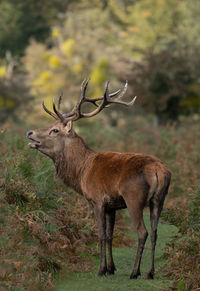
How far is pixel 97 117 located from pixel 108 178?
104 feet

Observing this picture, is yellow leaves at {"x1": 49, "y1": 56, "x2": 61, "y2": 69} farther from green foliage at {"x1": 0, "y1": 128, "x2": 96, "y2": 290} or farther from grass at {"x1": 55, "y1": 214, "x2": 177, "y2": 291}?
grass at {"x1": 55, "y1": 214, "x2": 177, "y2": 291}

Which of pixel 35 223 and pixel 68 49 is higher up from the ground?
pixel 68 49

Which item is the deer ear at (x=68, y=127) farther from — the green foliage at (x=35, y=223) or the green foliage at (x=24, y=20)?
the green foliage at (x=24, y=20)

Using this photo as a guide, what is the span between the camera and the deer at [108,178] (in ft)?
30.9

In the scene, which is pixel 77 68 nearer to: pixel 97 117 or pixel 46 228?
pixel 97 117

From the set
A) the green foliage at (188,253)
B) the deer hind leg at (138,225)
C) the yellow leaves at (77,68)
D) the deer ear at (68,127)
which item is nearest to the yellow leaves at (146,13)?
the yellow leaves at (77,68)

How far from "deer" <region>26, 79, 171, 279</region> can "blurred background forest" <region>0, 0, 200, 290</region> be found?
1.62 feet

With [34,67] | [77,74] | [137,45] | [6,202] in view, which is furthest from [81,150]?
[137,45]

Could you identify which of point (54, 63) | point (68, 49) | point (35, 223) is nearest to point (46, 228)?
point (35, 223)

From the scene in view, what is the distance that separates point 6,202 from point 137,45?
50.8 metres

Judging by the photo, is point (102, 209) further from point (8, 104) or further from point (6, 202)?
point (8, 104)

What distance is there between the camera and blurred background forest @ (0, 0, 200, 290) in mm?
9203

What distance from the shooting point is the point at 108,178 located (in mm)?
9859

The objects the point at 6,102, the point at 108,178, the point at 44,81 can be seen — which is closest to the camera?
the point at 108,178
